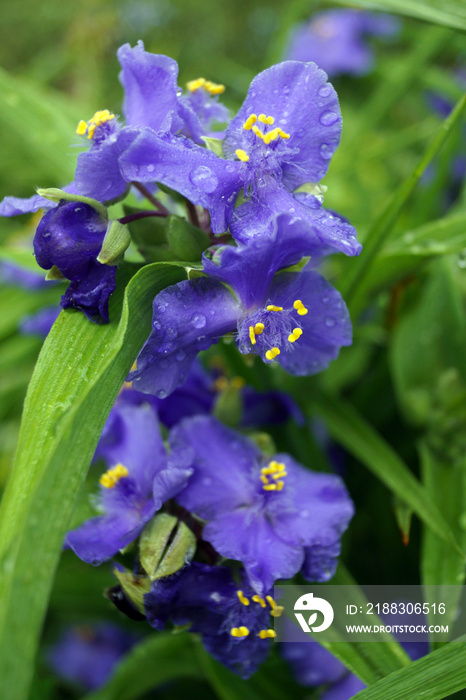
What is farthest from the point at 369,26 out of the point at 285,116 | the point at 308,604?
the point at 308,604

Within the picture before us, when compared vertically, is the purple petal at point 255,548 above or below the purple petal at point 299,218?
below

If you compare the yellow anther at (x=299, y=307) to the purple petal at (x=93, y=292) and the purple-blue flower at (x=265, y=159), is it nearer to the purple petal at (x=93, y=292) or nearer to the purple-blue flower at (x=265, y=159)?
the purple-blue flower at (x=265, y=159)

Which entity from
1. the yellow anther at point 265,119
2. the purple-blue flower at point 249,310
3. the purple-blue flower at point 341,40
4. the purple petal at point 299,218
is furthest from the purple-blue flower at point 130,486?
the purple-blue flower at point 341,40

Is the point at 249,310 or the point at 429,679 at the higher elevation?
the point at 249,310

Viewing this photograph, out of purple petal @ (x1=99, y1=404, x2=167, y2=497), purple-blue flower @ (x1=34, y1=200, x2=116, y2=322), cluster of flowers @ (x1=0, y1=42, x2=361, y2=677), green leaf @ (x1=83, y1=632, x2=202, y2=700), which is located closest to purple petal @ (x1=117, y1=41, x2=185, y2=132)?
cluster of flowers @ (x1=0, y1=42, x2=361, y2=677)

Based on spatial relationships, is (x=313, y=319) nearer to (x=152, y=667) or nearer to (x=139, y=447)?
(x=139, y=447)

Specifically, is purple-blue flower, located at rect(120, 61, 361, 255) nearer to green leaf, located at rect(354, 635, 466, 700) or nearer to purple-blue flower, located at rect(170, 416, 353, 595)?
purple-blue flower, located at rect(170, 416, 353, 595)

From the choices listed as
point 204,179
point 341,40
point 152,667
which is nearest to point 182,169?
point 204,179
